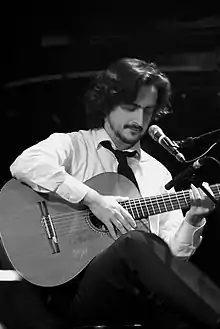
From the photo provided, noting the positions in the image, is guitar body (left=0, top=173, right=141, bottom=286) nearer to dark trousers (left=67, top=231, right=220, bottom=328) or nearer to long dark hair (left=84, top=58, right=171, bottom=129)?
dark trousers (left=67, top=231, right=220, bottom=328)

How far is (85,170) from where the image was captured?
6.37 ft

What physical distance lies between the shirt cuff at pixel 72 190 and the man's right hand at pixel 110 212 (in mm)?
18

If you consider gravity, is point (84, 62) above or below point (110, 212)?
above

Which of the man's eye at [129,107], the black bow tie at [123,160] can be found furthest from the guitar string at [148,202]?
the man's eye at [129,107]

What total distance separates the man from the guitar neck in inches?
1.5

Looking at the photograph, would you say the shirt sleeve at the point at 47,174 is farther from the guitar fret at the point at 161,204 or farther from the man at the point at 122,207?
the guitar fret at the point at 161,204

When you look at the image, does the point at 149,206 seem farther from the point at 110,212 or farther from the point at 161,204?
the point at 110,212

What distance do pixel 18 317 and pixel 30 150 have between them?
561 millimetres

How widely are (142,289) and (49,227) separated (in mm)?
418

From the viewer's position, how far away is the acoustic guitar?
1744 mm

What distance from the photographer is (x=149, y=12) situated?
2227 mm

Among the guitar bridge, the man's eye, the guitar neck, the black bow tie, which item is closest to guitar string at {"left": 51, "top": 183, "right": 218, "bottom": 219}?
the guitar neck

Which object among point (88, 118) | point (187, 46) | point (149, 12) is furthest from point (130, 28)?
point (88, 118)

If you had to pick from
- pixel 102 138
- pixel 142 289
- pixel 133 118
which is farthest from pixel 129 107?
pixel 142 289
